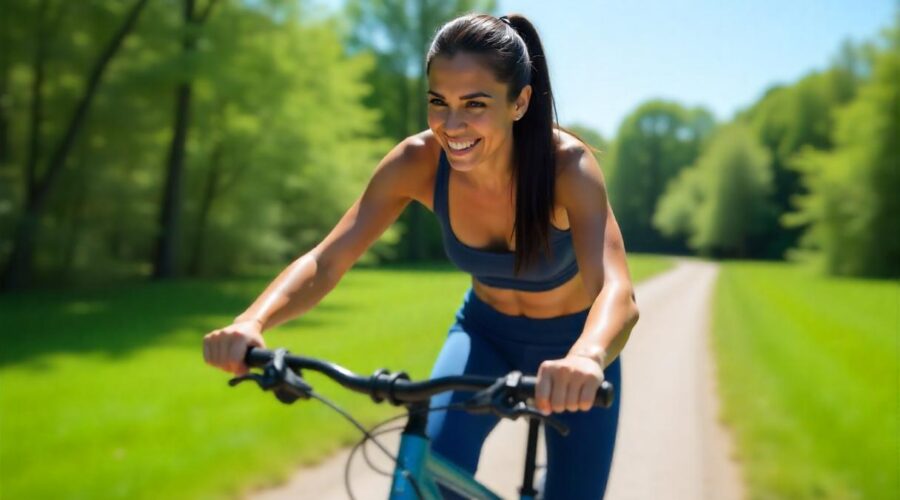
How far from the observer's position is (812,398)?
8.30 metres

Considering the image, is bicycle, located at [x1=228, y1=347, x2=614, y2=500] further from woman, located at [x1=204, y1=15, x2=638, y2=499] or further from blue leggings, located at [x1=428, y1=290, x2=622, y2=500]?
blue leggings, located at [x1=428, y1=290, x2=622, y2=500]

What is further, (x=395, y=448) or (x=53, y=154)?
(x=53, y=154)

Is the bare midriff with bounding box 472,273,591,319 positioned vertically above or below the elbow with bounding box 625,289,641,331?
below

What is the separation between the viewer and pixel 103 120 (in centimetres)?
1786

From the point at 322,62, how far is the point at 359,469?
65.6ft

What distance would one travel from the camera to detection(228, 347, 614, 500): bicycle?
164 centimetres

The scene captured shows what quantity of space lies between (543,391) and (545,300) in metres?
1.02

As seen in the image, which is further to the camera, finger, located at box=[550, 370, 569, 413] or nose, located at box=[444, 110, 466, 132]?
nose, located at box=[444, 110, 466, 132]

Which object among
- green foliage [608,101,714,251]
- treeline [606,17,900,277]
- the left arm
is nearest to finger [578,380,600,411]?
the left arm

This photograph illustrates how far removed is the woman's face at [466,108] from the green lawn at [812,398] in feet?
12.3

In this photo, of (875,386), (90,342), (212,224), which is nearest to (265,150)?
(212,224)

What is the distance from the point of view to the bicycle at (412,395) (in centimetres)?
164

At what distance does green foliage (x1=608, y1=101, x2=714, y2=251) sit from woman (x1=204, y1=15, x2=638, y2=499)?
65911 mm

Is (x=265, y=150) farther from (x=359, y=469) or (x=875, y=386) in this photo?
(x=359, y=469)
